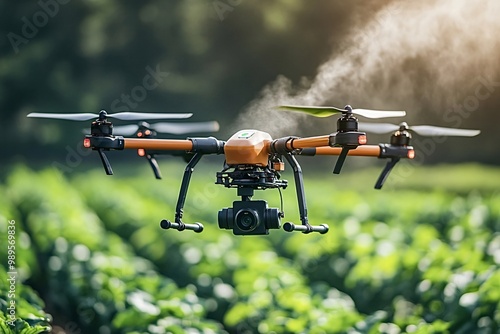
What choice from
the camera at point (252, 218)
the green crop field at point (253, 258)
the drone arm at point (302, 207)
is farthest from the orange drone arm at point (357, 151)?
the green crop field at point (253, 258)

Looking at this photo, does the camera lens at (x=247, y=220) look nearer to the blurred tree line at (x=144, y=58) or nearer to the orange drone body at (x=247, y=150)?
the orange drone body at (x=247, y=150)

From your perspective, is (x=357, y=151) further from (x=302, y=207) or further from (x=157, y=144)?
(x=157, y=144)

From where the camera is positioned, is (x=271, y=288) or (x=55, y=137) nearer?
(x=271, y=288)

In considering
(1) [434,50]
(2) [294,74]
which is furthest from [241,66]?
(1) [434,50]

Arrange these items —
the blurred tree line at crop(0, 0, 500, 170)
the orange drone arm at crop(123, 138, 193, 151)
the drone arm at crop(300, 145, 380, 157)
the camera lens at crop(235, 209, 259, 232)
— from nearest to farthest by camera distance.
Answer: the camera lens at crop(235, 209, 259, 232), the orange drone arm at crop(123, 138, 193, 151), the drone arm at crop(300, 145, 380, 157), the blurred tree line at crop(0, 0, 500, 170)

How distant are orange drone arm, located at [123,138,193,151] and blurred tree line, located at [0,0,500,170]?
9.66 feet

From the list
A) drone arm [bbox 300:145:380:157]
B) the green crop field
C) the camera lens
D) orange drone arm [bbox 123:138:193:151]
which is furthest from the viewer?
the green crop field

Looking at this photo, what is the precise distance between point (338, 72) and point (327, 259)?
1.51 m

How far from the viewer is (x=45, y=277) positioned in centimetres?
564

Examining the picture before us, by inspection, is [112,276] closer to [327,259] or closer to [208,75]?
[327,259]

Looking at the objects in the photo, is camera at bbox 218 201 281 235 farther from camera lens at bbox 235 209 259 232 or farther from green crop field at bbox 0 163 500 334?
green crop field at bbox 0 163 500 334

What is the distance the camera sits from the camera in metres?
3.38
